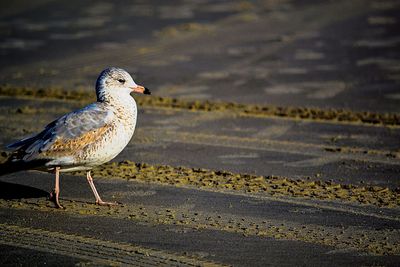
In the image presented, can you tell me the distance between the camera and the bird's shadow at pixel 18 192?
348 inches

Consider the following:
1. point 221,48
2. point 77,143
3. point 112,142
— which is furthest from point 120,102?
point 221,48

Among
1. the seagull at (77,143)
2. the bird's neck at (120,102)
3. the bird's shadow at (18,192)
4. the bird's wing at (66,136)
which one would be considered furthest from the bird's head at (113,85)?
the bird's shadow at (18,192)

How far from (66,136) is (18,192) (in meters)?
1.10

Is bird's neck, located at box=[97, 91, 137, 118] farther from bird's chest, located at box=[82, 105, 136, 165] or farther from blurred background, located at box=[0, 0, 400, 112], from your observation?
blurred background, located at box=[0, 0, 400, 112]

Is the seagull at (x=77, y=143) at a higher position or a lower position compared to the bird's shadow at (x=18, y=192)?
higher

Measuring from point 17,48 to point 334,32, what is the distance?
635 cm

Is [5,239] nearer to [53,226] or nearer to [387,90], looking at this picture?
[53,226]

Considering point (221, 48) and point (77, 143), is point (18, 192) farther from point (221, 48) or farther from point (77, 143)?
point (221, 48)

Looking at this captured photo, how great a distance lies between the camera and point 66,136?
27.1 feet

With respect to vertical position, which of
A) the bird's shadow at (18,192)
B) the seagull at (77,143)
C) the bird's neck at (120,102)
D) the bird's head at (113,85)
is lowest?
the bird's shadow at (18,192)

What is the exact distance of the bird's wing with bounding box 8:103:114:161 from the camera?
822 centimetres

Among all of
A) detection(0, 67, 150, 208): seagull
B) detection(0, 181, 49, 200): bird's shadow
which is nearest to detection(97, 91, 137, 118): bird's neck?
detection(0, 67, 150, 208): seagull

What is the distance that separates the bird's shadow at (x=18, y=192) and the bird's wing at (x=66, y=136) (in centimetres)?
66

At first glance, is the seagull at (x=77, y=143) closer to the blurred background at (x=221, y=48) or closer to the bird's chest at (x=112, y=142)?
the bird's chest at (x=112, y=142)
